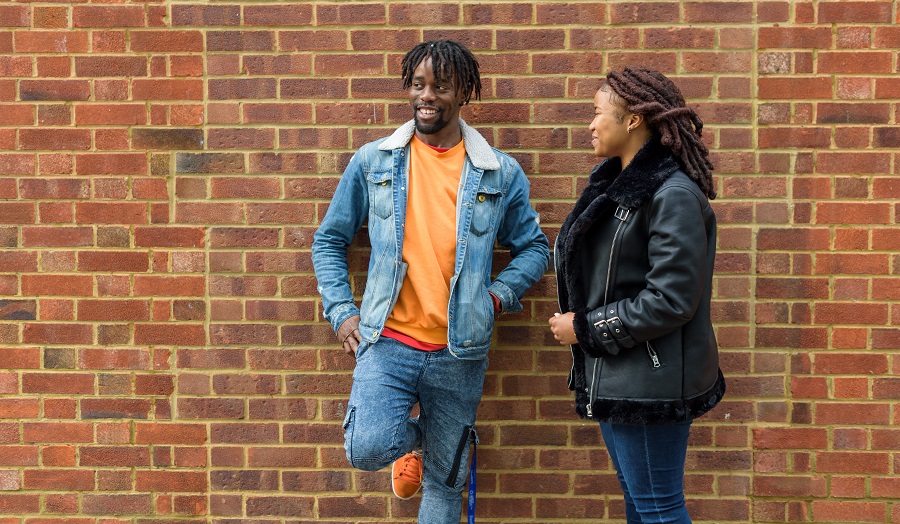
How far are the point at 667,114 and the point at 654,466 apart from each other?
1.18 m

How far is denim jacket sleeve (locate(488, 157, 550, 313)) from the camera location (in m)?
3.17

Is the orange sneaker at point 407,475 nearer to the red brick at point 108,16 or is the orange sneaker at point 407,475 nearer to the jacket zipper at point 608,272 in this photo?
the jacket zipper at point 608,272

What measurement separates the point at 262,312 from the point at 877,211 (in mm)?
2801

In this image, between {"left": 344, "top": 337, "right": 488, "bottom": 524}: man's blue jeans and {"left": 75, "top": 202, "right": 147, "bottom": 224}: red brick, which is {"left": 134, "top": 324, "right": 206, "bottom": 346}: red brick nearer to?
{"left": 75, "top": 202, "right": 147, "bottom": 224}: red brick

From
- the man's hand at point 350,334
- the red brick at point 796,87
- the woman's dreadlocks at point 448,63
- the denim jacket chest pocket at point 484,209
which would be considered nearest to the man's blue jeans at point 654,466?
the denim jacket chest pocket at point 484,209

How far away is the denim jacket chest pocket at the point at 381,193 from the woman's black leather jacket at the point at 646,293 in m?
0.76

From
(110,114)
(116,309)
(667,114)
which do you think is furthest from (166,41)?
(667,114)

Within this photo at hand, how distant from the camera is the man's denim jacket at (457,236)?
9.93 feet

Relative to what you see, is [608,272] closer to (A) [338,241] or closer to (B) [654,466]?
(B) [654,466]

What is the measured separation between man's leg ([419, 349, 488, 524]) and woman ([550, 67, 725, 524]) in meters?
0.55

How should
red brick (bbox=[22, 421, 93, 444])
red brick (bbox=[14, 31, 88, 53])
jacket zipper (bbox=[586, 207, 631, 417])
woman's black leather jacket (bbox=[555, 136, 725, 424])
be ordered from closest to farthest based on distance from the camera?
woman's black leather jacket (bbox=[555, 136, 725, 424]), jacket zipper (bbox=[586, 207, 631, 417]), red brick (bbox=[14, 31, 88, 53]), red brick (bbox=[22, 421, 93, 444])

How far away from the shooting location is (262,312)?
357cm

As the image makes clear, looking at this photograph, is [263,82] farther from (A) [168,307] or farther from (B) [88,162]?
(A) [168,307]

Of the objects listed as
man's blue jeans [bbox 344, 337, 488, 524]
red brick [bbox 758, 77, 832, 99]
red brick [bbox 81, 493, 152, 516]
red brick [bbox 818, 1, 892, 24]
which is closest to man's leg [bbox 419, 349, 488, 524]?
man's blue jeans [bbox 344, 337, 488, 524]
